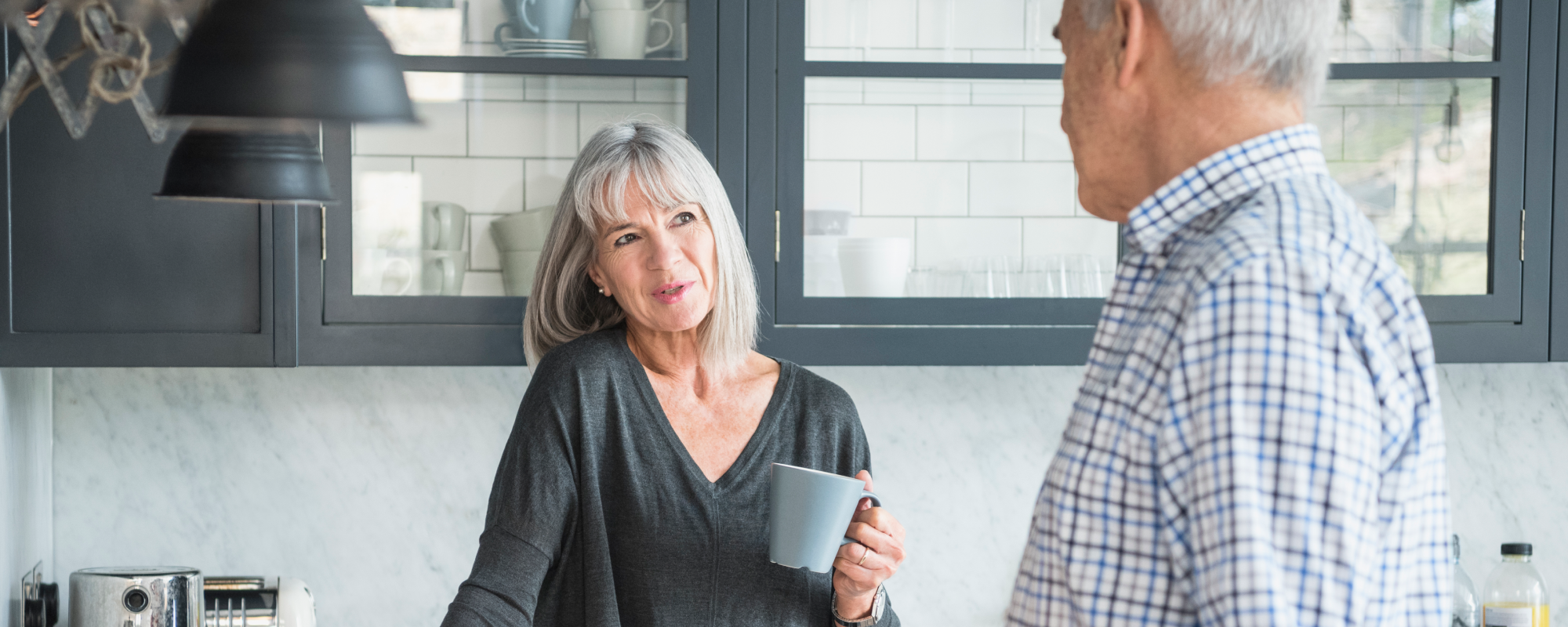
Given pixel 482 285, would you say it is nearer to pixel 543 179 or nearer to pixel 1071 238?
pixel 543 179

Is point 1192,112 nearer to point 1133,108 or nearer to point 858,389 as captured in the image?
point 1133,108

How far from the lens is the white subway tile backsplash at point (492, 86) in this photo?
1.65 meters

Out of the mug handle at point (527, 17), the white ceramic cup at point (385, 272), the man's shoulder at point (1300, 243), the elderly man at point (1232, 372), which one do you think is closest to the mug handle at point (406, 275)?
the white ceramic cup at point (385, 272)

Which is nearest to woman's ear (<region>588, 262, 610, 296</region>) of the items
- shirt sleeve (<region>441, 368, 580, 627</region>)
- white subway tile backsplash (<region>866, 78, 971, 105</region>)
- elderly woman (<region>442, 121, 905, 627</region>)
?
elderly woman (<region>442, 121, 905, 627</region>)

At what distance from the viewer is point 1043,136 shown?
1.75 m

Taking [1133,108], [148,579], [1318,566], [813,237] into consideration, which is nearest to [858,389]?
[813,237]

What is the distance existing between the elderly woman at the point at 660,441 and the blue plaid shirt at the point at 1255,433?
561 millimetres

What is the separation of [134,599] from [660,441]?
879 millimetres

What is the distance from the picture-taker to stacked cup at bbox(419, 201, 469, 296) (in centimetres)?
166

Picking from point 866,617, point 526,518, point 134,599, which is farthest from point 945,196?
point 134,599

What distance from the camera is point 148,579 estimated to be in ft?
5.29

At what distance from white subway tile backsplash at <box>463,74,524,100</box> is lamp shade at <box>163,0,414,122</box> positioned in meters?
1.05

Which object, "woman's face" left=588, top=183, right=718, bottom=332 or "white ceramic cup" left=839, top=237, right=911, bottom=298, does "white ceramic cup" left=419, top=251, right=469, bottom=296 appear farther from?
"white ceramic cup" left=839, top=237, right=911, bottom=298

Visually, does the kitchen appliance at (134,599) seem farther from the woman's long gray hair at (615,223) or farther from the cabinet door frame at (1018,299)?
the cabinet door frame at (1018,299)
